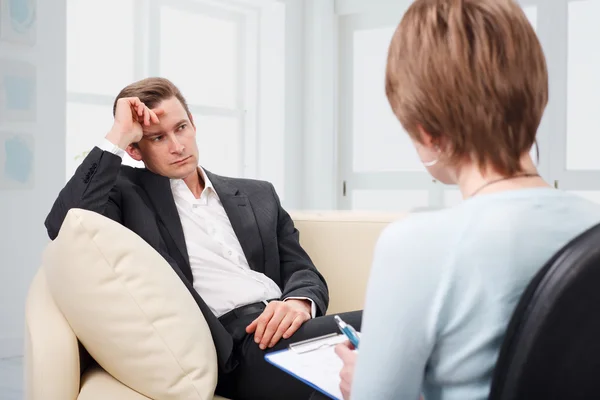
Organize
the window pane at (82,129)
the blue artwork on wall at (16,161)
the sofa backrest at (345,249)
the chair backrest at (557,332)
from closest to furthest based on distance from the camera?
1. the chair backrest at (557,332)
2. the sofa backrest at (345,249)
3. the blue artwork on wall at (16,161)
4. the window pane at (82,129)

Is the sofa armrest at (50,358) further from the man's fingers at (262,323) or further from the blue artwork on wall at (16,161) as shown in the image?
the blue artwork on wall at (16,161)

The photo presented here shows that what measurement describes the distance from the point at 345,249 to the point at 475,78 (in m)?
1.35

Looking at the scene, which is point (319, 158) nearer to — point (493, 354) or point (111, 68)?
point (111, 68)

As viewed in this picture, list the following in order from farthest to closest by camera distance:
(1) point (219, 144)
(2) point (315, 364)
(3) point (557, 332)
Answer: (1) point (219, 144) < (2) point (315, 364) < (3) point (557, 332)

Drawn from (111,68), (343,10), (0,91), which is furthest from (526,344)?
(343,10)

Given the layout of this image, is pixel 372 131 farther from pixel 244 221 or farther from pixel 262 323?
pixel 262 323

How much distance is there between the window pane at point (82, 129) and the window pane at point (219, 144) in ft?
2.85

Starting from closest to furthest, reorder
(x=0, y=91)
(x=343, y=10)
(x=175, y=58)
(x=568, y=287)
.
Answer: (x=568, y=287)
(x=0, y=91)
(x=175, y=58)
(x=343, y=10)

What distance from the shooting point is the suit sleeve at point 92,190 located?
163 cm

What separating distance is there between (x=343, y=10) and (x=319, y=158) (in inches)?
52.5

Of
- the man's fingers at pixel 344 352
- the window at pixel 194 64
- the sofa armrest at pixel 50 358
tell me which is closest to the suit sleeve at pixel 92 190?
the sofa armrest at pixel 50 358

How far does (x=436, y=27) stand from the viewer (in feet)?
2.32

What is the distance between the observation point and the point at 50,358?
1311 millimetres

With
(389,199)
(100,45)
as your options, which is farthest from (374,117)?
(100,45)
